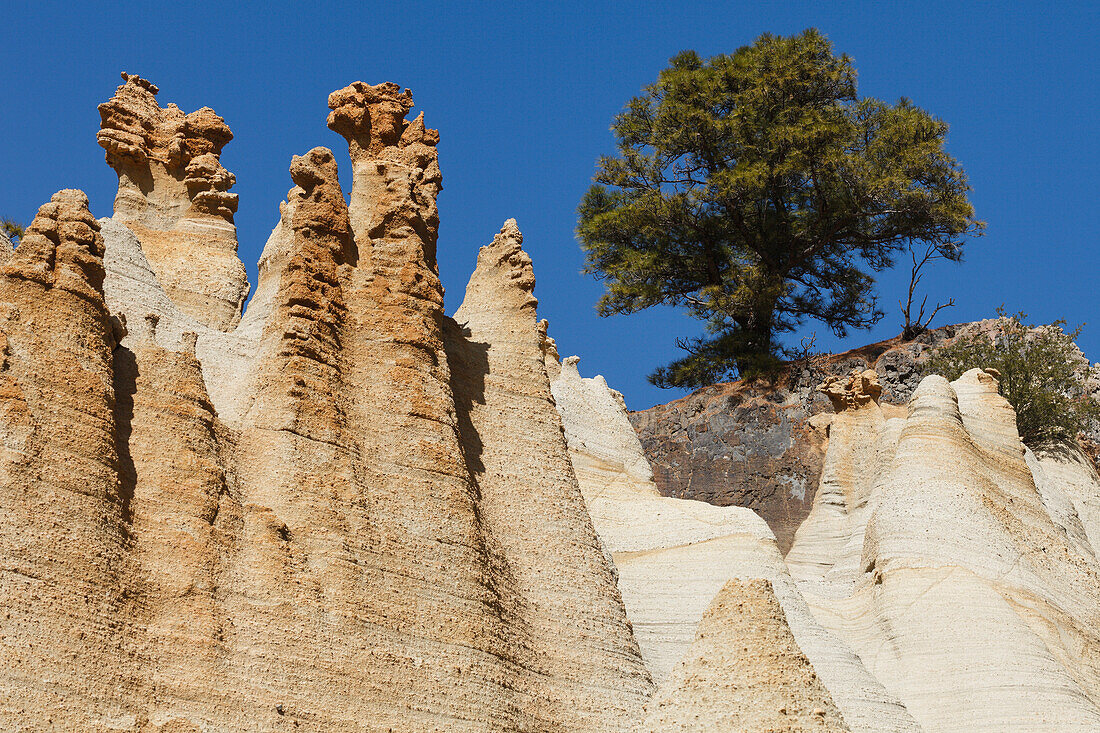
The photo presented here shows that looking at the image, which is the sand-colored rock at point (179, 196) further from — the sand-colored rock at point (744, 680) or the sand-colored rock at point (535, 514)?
the sand-colored rock at point (744, 680)

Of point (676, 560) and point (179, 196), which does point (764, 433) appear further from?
point (179, 196)

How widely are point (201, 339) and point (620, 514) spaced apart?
19.0 feet

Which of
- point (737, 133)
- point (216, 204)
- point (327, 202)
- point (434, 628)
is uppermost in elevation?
point (737, 133)

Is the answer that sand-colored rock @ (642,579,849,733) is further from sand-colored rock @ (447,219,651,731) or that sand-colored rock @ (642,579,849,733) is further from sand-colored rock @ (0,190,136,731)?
sand-colored rock @ (0,190,136,731)

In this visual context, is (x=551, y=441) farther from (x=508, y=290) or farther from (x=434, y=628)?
(x=434, y=628)

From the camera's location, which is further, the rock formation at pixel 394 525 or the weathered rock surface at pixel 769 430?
the weathered rock surface at pixel 769 430

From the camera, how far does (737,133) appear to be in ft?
106

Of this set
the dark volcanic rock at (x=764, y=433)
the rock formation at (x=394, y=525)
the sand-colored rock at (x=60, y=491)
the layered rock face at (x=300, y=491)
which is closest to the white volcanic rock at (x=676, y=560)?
the rock formation at (x=394, y=525)

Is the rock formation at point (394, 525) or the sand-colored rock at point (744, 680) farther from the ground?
the rock formation at point (394, 525)

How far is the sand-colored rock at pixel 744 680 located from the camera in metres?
8.72

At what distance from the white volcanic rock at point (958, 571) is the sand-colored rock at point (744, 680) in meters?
5.45

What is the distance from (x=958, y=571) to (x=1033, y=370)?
1254cm

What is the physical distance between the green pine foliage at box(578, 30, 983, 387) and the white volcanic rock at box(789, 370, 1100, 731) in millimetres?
11205

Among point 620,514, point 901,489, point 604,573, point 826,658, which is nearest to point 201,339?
point 604,573
